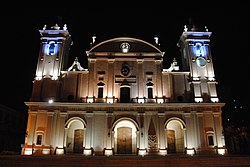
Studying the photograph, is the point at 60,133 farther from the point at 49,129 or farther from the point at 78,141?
the point at 78,141

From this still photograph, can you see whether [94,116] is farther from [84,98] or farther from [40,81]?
[40,81]

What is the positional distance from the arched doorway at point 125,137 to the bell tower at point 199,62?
8.28 meters

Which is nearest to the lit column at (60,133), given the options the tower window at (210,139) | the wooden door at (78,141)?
the wooden door at (78,141)

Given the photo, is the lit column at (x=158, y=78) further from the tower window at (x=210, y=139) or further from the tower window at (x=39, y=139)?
the tower window at (x=39, y=139)

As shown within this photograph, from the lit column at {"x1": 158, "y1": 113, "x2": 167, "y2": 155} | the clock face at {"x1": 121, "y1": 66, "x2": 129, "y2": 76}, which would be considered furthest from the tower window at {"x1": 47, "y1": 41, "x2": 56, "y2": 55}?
the lit column at {"x1": 158, "y1": 113, "x2": 167, "y2": 155}

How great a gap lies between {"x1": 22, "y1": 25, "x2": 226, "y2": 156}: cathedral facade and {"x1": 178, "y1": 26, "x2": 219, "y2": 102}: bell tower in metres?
0.12

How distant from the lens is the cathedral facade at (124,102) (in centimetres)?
2744

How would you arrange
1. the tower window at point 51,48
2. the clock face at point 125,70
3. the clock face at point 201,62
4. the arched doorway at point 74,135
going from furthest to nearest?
1. the tower window at point 51,48
2. the clock face at point 201,62
3. the clock face at point 125,70
4. the arched doorway at point 74,135

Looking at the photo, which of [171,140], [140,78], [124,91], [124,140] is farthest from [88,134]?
[171,140]

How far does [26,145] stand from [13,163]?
972 centimetres

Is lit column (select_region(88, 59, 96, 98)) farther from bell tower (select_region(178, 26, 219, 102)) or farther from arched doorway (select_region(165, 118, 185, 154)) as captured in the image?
bell tower (select_region(178, 26, 219, 102))

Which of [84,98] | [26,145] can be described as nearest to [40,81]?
[84,98]

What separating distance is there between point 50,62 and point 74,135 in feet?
31.1

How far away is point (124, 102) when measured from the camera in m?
29.3
